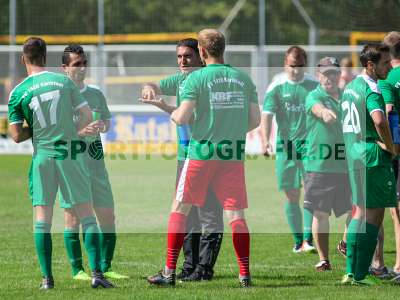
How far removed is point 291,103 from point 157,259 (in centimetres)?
274

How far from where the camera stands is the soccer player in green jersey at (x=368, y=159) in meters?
8.48

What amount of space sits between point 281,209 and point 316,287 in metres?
7.42

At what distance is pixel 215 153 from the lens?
8.54 m

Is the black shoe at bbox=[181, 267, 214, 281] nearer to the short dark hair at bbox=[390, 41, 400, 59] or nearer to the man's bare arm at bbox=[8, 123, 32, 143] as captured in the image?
the man's bare arm at bbox=[8, 123, 32, 143]

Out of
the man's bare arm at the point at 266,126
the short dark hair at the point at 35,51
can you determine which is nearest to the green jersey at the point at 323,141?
the man's bare arm at the point at 266,126

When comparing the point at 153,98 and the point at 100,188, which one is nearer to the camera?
the point at 153,98

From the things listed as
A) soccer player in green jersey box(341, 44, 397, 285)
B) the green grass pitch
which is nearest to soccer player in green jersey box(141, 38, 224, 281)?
the green grass pitch

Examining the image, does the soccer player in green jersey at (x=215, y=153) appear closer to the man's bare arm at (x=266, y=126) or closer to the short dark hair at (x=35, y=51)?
the short dark hair at (x=35, y=51)

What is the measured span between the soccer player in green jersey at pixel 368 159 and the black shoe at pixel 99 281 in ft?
7.15

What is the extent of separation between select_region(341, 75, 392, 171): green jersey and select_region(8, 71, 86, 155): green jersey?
2476 millimetres

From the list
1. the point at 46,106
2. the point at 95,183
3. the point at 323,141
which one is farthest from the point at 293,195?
the point at 46,106

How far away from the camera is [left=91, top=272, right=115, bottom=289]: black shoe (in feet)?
28.3

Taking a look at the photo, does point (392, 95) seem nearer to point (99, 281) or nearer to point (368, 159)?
point (368, 159)

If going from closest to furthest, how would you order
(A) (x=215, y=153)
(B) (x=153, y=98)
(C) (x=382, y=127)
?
1. (C) (x=382, y=127)
2. (A) (x=215, y=153)
3. (B) (x=153, y=98)
